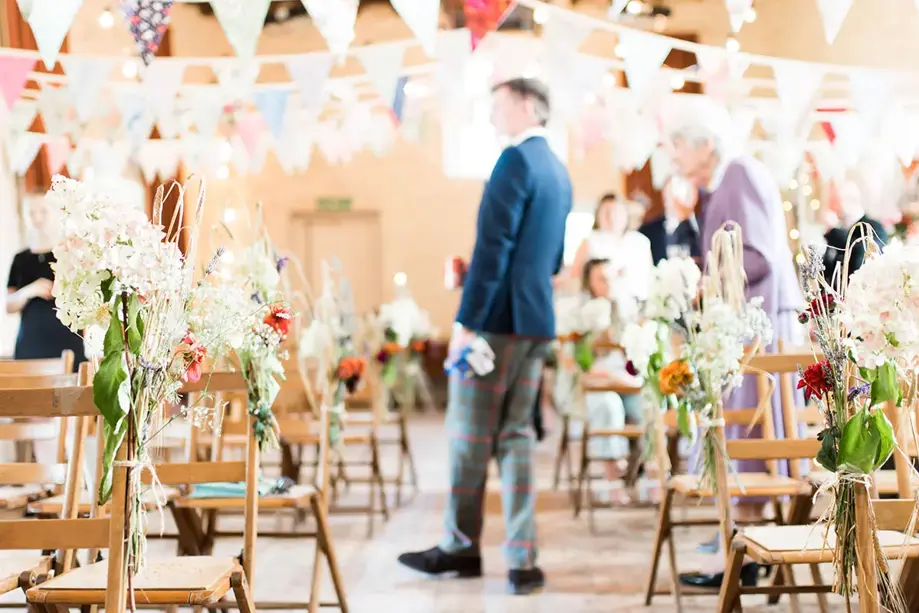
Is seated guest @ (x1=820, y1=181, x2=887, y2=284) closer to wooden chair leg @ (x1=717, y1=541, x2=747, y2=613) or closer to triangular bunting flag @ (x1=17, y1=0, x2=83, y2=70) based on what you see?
wooden chair leg @ (x1=717, y1=541, x2=747, y2=613)

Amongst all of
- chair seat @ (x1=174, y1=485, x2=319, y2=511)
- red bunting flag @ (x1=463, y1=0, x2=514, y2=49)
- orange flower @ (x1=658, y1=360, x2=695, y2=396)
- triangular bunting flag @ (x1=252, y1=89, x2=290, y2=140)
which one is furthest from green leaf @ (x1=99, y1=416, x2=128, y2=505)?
triangular bunting flag @ (x1=252, y1=89, x2=290, y2=140)

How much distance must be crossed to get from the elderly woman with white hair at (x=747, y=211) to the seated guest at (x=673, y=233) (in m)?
0.26

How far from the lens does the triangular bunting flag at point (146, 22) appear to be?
4199 millimetres

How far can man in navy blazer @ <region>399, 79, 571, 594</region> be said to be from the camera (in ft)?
11.9

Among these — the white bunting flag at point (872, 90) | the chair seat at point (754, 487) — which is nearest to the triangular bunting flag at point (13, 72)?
the chair seat at point (754, 487)

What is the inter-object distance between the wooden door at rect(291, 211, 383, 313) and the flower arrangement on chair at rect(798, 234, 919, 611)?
1156cm

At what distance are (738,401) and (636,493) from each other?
1832mm

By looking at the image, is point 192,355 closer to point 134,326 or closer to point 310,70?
point 134,326

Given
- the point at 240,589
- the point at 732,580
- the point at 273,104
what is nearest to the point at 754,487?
the point at 732,580

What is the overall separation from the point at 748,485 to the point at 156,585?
193 cm

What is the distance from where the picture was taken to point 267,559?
4230mm

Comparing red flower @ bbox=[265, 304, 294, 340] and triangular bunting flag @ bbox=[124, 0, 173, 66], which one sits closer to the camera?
red flower @ bbox=[265, 304, 294, 340]

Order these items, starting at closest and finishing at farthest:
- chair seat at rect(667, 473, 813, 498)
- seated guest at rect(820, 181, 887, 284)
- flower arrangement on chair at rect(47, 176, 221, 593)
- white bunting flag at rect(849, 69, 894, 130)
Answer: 1. flower arrangement on chair at rect(47, 176, 221, 593)
2. chair seat at rect(667, 473, 813, 498)
3. seated guest at rect(820, 181, 887, 284)
4. white bunting flag at rect(849, 69, 894, 130)

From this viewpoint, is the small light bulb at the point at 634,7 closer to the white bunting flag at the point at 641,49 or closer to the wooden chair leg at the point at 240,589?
the white bunting flag at the point at 641,49
